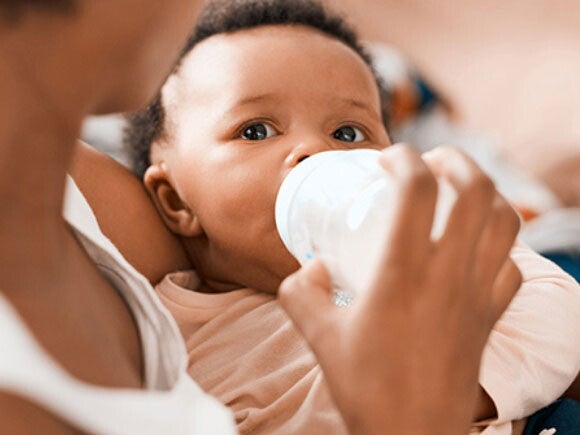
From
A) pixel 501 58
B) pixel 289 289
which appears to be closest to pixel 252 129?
pixel 289 289

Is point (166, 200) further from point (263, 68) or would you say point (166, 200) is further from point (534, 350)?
point (534, 350)

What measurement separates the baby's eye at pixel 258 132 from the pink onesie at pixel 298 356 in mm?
184

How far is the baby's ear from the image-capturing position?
3.69 feet

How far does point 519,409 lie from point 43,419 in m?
0.51

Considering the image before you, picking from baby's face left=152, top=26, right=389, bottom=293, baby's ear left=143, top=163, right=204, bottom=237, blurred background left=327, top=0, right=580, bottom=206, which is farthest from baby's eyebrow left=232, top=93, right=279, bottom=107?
blurred background left=327, top=0, right=580, bottom=206

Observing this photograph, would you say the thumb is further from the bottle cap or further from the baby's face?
the baby's face

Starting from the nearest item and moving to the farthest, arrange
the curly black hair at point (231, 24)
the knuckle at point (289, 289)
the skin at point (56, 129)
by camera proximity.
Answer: the skin at point (56, 129), the knuckle at point (289, 289), the curly black hair at point (231, 24)

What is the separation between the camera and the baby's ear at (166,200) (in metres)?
1.12

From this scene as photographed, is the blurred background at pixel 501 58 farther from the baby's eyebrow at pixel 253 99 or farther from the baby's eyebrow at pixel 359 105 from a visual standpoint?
the baby's eyebrow at pixel 253 99

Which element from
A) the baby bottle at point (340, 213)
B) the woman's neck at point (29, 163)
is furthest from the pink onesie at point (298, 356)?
the woman's neck at point (29, 163)

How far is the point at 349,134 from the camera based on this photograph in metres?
1.09

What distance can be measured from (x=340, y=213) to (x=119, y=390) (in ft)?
0.85

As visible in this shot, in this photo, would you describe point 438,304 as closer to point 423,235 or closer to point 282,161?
point 423,235

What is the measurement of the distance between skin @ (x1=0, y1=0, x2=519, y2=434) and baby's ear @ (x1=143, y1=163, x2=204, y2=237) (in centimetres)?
45
